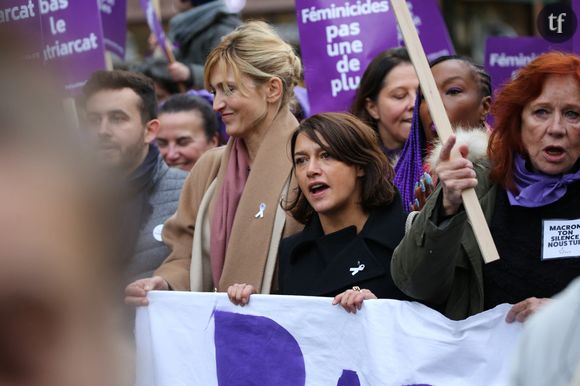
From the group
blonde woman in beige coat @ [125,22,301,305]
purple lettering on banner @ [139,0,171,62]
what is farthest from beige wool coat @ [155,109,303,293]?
purple lettering on banner @ [139,0,171,62]

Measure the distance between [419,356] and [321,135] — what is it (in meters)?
0.92

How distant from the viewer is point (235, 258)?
178 inches

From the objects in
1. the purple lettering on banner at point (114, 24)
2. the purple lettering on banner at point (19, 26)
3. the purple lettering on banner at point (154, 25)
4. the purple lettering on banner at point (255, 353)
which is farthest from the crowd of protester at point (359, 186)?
the purple lettering on banner at point (154, 25)

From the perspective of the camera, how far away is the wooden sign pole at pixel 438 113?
3.51m

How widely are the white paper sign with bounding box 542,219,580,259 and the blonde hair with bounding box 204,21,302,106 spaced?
1.54 m

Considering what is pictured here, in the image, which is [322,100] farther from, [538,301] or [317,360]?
[538,301]

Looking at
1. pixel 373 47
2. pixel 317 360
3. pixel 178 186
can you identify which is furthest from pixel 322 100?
pixel 317 360

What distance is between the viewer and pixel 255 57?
4.87 m

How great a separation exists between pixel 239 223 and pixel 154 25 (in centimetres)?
361

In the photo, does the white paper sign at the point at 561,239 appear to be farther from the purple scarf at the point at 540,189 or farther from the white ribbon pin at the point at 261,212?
the white ribbon pin at the point at 261,212

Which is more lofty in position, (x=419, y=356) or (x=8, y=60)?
(x=8, y=60)

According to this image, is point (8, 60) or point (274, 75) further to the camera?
point (274, 75)

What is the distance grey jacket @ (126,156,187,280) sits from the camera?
4.80m

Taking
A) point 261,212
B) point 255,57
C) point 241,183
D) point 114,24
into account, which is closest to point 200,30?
point 114,24
